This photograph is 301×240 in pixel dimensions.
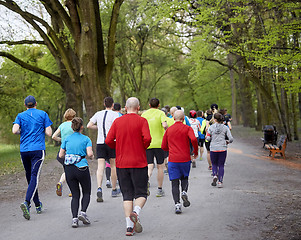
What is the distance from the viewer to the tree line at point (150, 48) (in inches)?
631

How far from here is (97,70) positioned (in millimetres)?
16766

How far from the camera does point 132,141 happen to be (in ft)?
19.6

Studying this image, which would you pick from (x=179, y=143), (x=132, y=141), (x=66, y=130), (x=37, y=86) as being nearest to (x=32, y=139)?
(x=66, y=130)

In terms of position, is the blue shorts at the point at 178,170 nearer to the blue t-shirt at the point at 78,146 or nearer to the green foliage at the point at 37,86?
the blue t-shirt at the point at 78,146

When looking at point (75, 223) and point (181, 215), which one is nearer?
point (75, 223)

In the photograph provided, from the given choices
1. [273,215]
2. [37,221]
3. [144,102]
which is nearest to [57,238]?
[37,221]

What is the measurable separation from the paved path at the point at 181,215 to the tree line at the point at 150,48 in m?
6.60

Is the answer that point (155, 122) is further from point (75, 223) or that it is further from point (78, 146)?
point (75, 223)

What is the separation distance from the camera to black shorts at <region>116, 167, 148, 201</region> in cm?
599

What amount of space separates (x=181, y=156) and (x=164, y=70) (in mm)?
37767

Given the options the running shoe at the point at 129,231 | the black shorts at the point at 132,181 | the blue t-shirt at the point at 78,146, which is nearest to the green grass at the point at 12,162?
the blue t-shirt at the point at 78,146

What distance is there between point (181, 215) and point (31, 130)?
2.97 meters

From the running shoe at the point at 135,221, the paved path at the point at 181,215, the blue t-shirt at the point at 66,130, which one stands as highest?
the blue t-shirt at the point at 66,130

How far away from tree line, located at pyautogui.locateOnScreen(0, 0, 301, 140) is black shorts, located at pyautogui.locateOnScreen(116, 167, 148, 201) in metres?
9.85
